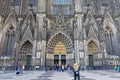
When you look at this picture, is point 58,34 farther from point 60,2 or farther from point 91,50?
point 60,2

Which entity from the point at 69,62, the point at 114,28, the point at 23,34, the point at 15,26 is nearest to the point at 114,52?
the point at 114,28

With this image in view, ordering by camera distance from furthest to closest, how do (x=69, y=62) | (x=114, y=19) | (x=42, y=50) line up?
(x=114, y=19)
(x=69, y=62)
(x=42, y=50)

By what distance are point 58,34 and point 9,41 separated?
923 centimetres

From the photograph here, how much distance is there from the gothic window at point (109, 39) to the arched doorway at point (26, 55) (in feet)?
46.8

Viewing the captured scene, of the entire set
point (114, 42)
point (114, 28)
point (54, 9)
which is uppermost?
point (54, 9)

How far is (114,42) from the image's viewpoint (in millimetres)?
29812

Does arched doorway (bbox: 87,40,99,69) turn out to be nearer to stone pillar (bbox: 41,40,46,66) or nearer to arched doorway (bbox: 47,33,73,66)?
arched doorway (bbox: 47,33,73,66)

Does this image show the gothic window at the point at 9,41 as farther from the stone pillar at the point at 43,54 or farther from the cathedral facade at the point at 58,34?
the stone pillar at the point at 43,54

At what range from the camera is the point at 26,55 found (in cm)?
2862

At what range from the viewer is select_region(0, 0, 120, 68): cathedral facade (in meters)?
27.3

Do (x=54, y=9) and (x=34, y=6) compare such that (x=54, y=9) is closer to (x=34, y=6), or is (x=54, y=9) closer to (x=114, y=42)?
(x=34, y=6)

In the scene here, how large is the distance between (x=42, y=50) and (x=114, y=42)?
535 inches

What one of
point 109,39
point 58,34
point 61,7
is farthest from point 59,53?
point 109,39

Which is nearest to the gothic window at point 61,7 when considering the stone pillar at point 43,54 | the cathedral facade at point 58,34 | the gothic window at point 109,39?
the cathedral facade at point 58,34
